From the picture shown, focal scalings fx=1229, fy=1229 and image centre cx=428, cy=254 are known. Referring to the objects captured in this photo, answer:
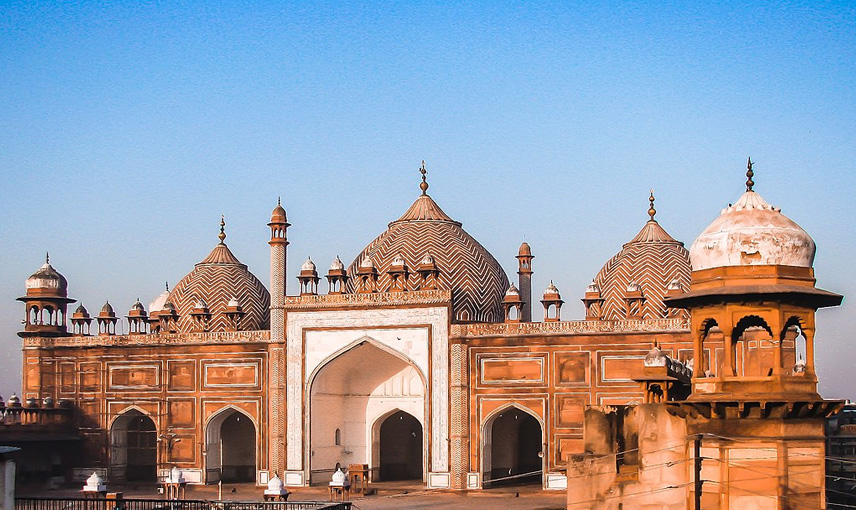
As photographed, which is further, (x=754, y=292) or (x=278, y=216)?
(x=278, y=216)

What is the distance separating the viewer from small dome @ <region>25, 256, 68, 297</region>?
1139 inches

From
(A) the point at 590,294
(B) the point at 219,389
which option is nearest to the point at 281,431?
(B) the point at 219,389

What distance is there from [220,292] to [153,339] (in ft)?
11.5

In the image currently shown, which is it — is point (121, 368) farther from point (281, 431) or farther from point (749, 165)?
point (749, 165)

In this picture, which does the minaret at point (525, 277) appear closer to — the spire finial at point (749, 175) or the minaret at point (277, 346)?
the minaret at point (277, 346)

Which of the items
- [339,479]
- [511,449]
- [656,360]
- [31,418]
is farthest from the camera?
[511,449]

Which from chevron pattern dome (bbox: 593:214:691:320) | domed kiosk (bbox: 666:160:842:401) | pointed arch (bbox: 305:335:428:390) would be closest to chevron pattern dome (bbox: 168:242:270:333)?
pointed arch (bbox: 305:335:428:390)

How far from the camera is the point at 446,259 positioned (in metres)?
27.0

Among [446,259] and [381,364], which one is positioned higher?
Result: [446,259]

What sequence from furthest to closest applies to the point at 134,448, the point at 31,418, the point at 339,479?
1. the point at 134,448
2. the point at 31,418
3. the point at 339,479

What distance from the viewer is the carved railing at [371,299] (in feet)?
82.1

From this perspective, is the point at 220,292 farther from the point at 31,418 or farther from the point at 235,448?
the point at 31,418

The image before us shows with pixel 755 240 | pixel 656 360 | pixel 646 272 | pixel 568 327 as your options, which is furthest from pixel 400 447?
pixel 755 240

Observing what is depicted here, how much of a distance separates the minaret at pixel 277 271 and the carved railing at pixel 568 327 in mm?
3926
